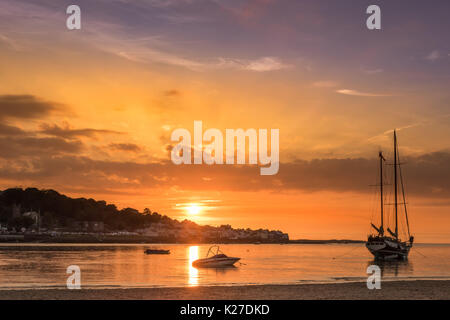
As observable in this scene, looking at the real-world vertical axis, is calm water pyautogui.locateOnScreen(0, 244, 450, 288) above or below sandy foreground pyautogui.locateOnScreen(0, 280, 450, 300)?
below

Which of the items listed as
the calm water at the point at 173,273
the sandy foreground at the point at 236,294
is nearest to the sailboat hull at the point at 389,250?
the calm water at the point at 173,273

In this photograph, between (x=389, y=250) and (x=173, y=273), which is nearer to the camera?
(x=173, y=273)

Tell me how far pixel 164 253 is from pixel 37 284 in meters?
111

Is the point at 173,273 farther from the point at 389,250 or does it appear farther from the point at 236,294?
the point at 389,250

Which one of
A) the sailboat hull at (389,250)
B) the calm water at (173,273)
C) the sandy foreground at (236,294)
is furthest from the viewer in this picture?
the sailboat hull at (389,250)

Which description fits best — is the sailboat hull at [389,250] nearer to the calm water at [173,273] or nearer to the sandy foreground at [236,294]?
the calm water at [173,273]

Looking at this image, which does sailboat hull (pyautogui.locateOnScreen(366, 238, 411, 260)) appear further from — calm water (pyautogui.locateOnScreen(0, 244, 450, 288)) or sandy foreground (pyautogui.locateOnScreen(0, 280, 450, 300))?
sandy foreground (pyautogui.locateOnScreen(0, 280, 450, 300))

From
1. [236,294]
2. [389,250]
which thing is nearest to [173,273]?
[236,294]

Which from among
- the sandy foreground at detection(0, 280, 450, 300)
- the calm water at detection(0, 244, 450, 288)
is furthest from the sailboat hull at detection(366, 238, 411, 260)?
the sandy foreground at detection(0, 280, 450, 300)

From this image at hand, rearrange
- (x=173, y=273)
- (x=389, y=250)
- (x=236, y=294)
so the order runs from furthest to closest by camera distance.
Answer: (x=389, y=250), (x=173, y=273), (x=236, y=294)

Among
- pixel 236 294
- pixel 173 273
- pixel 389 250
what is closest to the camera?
pixel 236 294
